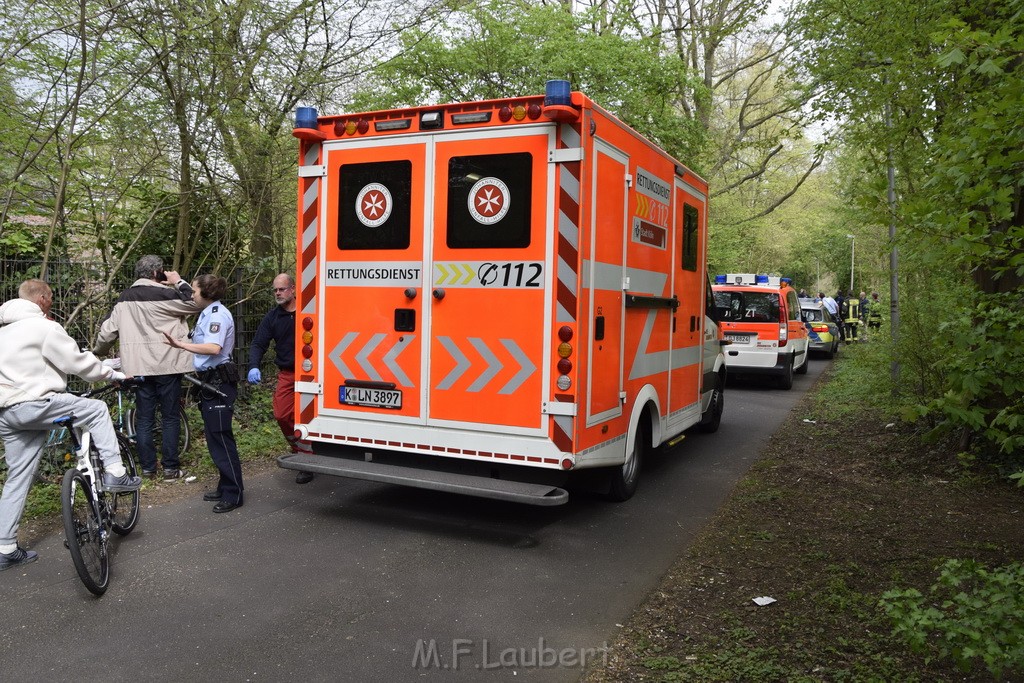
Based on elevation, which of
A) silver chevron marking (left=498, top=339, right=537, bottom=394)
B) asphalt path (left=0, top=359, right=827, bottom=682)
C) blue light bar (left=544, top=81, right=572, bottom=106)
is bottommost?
asphalt path (left=0, top=359, right=827, bottom=682)

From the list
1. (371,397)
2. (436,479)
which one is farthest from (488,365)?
(371,397)

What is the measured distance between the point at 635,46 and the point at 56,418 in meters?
13.0

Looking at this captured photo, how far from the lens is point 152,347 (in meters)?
6.81

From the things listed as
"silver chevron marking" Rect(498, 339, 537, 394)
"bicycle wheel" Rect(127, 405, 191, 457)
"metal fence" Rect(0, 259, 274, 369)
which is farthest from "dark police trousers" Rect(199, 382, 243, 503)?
"metal fence" Rect(0, 259, 274, 369)

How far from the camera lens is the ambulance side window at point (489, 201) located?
17.7ft

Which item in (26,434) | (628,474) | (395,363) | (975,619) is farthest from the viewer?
(628,474)

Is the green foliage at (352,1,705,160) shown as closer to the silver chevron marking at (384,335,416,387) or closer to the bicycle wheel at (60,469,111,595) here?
the silver chevron marking at (384,335,416,387)

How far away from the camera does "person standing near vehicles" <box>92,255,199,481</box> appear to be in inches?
266

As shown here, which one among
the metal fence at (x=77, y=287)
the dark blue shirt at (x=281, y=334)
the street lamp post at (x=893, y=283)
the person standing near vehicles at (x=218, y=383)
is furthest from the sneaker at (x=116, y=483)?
the street lamp post at (x=893, y=283)

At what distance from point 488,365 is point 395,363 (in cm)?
75

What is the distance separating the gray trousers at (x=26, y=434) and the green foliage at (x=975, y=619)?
14.7 feet

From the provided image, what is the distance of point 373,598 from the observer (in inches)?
177

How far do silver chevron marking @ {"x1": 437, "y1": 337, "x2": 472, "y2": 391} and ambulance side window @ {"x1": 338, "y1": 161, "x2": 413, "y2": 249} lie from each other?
31.0 inches

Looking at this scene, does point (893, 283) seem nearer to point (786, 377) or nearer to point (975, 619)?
point (786, 377)
